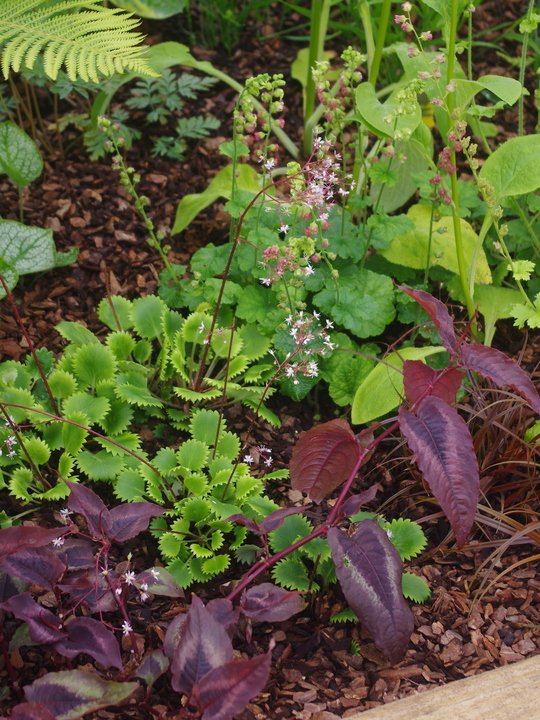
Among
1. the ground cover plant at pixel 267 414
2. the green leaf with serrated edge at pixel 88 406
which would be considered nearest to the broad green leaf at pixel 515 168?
the ground cover plant at pixel 267 414

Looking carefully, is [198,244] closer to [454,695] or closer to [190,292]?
[190,292]

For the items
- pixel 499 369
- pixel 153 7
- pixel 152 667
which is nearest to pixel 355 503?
pixel 499 369

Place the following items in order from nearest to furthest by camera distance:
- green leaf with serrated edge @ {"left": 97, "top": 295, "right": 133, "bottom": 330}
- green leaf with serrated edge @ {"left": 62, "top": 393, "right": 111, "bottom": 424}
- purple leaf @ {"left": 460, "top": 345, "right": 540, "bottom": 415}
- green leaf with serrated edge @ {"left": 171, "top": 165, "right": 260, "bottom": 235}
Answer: purple leaf @ {"left": 460, "top": 345, "right": 540, "bottom": 415} → green leaf with serrated edge @ {"left": 62, "top": 393, "right": 111, "bottom": 424} → green leaf with serrated edge @ {"left": 97, "top": 295, "right": 133, "bottom": 330} → green leaf with serrated edge @ {"left": 171, "top": 165, "right": 260, "bottom": 235}

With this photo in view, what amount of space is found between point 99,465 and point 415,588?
2.91 feet

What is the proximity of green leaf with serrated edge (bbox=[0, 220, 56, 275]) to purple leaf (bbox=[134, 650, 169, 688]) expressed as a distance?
4.48 feet

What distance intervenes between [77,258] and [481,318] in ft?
5.08

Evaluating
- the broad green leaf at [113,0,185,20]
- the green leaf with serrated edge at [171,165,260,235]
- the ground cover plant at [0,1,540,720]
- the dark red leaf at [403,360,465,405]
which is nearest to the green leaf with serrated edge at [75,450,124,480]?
the ground cover plant at [0,1,540,720]

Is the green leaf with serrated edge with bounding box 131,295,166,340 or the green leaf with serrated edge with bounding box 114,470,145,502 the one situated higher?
the green leaf with serrated edge with bounding box 131,295,166,340

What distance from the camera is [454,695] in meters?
1.43

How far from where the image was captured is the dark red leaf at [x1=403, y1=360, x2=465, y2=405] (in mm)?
1513

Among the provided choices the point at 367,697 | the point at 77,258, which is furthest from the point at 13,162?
the point at 367,697

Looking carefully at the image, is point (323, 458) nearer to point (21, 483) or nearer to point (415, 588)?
point (415, 588)

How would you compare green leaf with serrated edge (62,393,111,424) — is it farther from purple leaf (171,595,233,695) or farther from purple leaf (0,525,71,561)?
purple leaf (171,595,233,695)

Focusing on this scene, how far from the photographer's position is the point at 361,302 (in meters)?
2.17
